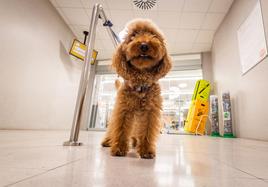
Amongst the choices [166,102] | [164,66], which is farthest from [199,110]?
[164,66]

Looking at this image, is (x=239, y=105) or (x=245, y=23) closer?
(x=245, y=23)

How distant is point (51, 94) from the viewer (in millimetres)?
4051

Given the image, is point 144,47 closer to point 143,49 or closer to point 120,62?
point 143,49

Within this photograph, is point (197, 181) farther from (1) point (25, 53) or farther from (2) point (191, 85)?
(2) point (191, 85)

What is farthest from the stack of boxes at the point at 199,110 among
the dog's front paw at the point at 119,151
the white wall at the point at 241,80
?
the dog's front paw at the point at 119,151

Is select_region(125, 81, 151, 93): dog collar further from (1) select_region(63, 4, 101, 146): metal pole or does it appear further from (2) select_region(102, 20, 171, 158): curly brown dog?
(1) select_region(63, 4, 101, 146): metal pole

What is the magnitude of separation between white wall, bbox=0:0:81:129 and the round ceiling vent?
6.70 feet

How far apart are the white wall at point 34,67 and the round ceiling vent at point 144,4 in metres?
2.04

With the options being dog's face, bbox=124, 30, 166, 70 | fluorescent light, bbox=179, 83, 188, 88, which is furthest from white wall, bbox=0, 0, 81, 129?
fluorescent light, bbox=179, 83, 188, 88

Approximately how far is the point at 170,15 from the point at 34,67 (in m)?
3.26

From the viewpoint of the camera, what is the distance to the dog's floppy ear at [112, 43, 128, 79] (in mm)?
1097

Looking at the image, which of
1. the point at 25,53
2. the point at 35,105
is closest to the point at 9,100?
the point at 35,105

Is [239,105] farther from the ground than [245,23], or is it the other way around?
[245,23]

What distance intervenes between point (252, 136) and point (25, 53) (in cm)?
436
